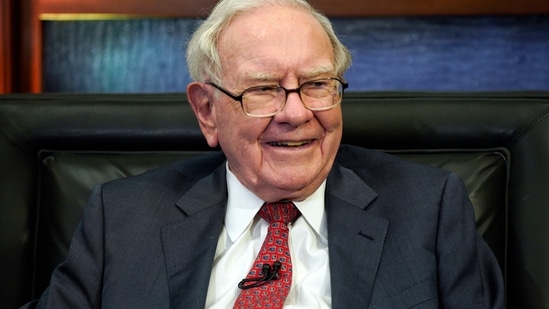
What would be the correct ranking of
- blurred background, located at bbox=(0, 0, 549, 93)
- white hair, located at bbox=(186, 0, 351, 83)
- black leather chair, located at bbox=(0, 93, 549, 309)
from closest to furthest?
white hair, located at bbox=(186, 0, 351, 83)
black leather chair, located at bbox=(0, 93, 549, 309)
blurred background, located at bbox=(0, 0, 549, 93)

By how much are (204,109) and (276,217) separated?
0.96 feet

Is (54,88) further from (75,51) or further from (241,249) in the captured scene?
(241,249)

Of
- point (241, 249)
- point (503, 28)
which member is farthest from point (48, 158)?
point (503, 28)

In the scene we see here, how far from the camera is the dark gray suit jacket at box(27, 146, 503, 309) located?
1710 mm

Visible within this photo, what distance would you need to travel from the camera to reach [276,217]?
71.6 inches

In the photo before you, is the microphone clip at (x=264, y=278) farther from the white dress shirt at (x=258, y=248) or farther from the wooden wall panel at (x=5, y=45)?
the wooden wall panel at (x=5, y=45)

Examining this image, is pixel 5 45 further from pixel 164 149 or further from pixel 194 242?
pixel 194 242

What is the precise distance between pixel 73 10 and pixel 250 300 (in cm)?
131

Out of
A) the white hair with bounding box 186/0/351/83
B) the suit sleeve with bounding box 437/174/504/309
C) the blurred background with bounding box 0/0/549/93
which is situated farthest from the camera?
the blurred background with bounding box 0/0/549/93

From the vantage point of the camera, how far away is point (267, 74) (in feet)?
5.62

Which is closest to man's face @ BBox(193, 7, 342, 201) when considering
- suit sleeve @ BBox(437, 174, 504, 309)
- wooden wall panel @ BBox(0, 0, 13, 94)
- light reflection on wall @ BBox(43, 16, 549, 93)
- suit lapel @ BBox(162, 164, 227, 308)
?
suit lapel @ BBox(162, 164, 227, 308)

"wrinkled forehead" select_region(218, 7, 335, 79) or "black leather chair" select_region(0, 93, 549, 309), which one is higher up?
"wrinkled forehead" select_region(218, 7, 335, 79)

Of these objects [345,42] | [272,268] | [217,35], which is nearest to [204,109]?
[217,35]

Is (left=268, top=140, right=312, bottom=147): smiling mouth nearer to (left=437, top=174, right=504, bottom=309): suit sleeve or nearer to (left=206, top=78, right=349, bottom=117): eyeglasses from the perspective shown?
(left=206, top=78, right=349, bottom=117): eyeglasses
